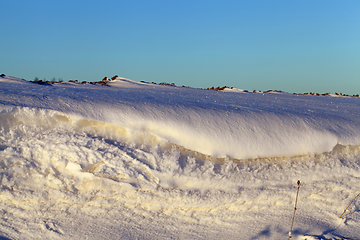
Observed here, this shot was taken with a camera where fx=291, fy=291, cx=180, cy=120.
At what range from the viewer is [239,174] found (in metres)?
2.30

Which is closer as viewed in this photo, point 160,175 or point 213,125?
point 160,175

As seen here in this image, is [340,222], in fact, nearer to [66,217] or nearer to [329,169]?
[329,169]

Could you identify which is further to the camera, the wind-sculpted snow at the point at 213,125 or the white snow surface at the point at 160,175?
the wind-sculpted snow at the point at 213,125

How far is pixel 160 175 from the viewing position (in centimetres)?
220

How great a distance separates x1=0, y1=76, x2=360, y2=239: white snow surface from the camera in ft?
7.04

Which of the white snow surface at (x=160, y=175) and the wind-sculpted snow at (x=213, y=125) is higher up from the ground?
the wind-sculpted snow at (x=213, y=125)

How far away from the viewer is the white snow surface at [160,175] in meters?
2.14

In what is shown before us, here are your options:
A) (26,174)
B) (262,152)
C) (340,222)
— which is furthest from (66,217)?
(340,222)

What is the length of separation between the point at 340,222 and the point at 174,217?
129 cm

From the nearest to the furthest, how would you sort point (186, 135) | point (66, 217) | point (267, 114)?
1. point (66, 217)
2. point (186, 135)
3. point (267, 114)

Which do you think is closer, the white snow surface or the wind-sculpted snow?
the white snow surface

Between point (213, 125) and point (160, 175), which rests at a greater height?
point (213, 125)

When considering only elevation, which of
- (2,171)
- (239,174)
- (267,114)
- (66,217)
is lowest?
(66,217)

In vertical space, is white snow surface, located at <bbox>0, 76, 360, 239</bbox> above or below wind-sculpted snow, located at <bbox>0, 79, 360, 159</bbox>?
below
